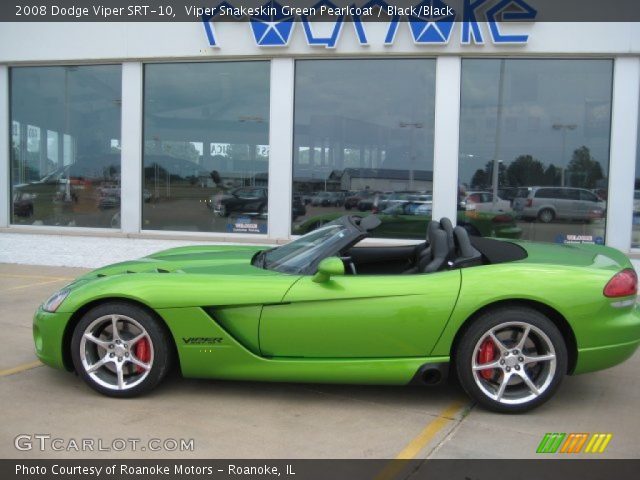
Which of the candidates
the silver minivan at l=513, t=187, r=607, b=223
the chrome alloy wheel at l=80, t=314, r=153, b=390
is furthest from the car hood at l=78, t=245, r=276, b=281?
the silver minivan at l=513, t=187, r=607, b=223

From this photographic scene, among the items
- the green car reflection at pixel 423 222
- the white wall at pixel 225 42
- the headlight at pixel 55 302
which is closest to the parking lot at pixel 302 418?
Result: the headlight at pixel 55 302

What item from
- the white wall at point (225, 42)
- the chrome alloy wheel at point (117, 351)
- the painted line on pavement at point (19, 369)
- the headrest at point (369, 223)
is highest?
the white wall at point (225, 42)

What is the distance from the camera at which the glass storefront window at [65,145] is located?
1048cm

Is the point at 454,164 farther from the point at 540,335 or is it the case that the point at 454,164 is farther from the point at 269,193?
the point at 540,335

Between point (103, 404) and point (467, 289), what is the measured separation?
2.44 metres

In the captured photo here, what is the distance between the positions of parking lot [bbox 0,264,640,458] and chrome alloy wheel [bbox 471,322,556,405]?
0.16 m

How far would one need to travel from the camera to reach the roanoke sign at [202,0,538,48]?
8781mm

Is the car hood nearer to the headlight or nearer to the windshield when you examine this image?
the windshield

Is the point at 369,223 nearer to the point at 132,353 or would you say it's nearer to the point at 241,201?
the point at 132,353

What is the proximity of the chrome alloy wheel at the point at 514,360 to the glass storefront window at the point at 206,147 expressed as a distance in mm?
6311

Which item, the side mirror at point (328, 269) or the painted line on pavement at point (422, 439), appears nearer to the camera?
the painted line on pavement at point (422, 439)
